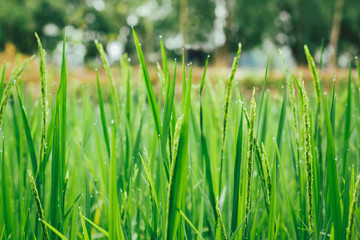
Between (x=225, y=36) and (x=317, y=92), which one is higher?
(x=225, y=36)

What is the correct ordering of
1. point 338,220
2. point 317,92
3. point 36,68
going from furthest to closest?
point 36,68, point 317,92, point 338,220

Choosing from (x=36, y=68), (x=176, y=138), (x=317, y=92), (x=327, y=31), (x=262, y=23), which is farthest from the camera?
(x=327, y=31)

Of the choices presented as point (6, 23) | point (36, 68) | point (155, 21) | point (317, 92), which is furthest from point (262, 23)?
point (317, 92)

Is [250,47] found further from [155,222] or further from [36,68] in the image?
[155,222]

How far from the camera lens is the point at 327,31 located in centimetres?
2514

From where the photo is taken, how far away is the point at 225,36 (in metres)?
22.0

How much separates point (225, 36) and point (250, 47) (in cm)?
643

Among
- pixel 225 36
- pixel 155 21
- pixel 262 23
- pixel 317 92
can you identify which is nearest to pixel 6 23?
pixel 155 21

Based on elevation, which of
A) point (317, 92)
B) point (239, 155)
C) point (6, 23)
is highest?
point (6, 23)

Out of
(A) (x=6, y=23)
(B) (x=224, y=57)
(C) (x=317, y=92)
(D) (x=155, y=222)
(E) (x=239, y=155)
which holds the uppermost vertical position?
(A) (x=6, y=23)

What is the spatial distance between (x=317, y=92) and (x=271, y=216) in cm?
27

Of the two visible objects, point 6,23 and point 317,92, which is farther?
point 6,23

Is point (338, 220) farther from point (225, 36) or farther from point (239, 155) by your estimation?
point (225, 36)

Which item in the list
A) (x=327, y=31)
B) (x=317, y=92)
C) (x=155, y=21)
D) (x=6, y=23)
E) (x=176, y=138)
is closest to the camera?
(x=176, y=138)
